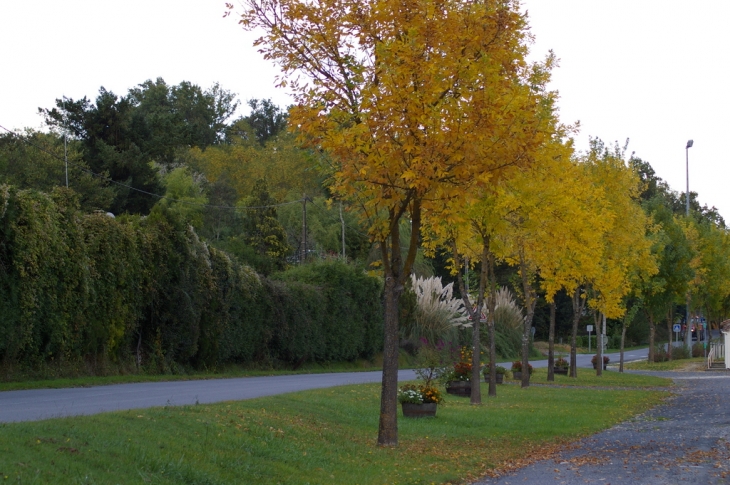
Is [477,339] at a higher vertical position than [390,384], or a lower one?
higher

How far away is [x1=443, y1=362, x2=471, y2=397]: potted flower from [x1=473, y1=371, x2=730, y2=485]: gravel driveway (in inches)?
197

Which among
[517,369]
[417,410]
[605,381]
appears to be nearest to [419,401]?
[417,410]

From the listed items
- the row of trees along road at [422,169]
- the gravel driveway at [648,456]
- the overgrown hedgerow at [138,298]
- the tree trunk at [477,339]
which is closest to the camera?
the gravel driveway at [648,456]

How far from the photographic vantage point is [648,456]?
1265cm

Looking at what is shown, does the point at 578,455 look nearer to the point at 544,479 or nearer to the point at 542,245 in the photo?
the point at 544,479

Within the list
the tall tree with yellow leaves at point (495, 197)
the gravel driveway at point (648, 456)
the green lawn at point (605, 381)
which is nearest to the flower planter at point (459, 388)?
the tall tree with yellow leaves at point (495, 197)

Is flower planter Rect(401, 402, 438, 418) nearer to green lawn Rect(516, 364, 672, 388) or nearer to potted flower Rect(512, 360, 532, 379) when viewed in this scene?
green lawn Rect(516, 364, 672, 388)

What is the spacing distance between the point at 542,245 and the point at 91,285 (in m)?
13.1

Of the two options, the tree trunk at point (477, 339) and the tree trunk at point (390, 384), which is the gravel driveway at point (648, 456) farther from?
the tree trunk at point (477, 339)

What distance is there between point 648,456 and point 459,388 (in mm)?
10784

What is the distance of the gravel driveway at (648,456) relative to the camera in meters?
10.6

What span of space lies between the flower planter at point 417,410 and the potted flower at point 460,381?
6.73 meters

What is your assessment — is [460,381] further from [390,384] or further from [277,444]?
[277,444]

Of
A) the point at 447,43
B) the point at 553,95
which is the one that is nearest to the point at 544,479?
the point at 447,43
